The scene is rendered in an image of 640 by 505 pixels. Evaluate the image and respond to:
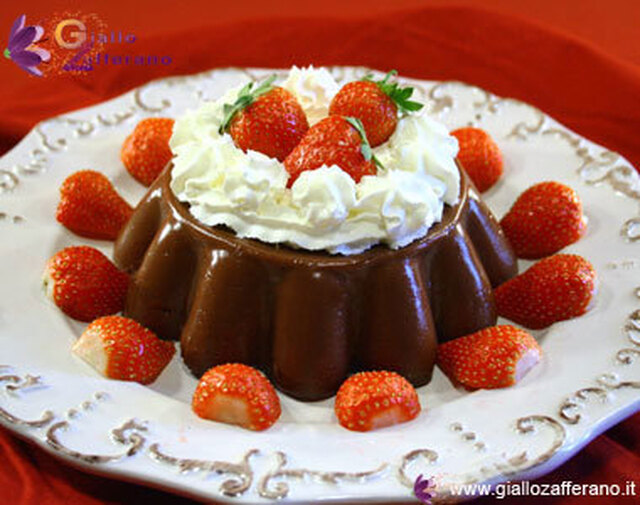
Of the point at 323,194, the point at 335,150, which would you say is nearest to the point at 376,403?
the point at 323,194

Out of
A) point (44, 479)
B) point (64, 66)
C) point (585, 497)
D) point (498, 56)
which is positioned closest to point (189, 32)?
point (64, 66)

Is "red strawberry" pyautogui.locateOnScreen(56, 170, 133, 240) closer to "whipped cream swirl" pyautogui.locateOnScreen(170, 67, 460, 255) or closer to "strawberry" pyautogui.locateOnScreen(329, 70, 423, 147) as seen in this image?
"whipped cream swirl" pyautogui.locateOnScreen(170, 67, 460, 255)

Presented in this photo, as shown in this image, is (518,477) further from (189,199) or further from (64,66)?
(64,66)

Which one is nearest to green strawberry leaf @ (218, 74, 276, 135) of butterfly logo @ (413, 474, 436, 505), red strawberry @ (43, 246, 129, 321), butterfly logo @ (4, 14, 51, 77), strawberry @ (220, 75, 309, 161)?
strawberry @ (220, 75, 309, 161)

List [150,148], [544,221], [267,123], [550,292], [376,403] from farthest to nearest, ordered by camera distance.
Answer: [150,148]
[544,221]
[550,292]
[267,123]
[376,403]

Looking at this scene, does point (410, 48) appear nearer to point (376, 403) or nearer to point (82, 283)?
point (82, 283)

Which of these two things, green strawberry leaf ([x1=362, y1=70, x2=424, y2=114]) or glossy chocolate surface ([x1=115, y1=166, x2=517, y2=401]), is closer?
glossy chocolate surface ([x1=115, y1=166, x2=517, y2=401])

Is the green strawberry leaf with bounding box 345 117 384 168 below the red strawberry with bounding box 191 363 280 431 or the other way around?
the other way around
